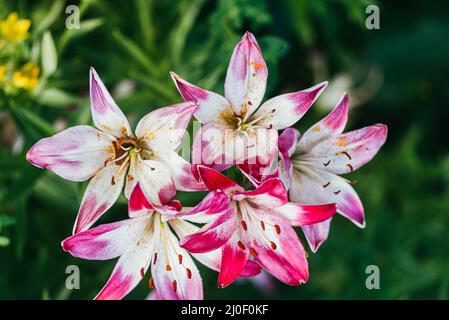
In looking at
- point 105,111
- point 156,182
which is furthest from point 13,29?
point 156,182

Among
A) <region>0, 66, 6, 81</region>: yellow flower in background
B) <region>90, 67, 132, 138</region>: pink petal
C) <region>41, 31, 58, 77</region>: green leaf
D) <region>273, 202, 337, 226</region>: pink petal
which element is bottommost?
<region>273, 202, 337, 226</region>: pink petal

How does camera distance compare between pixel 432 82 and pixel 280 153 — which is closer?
pixel 280 153

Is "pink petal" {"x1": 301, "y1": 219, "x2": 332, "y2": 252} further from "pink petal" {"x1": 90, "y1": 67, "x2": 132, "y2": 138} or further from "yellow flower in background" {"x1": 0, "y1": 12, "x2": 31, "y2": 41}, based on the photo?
"yellow flower in background" {"x1": 0, "y1": 12, "x2": 31, "y2": 41}

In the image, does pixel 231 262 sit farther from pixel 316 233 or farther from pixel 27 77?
pixel 27 77

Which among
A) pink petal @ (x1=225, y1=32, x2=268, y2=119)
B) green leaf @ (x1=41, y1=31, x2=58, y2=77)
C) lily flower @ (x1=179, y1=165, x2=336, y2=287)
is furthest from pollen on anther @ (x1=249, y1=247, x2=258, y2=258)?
green leaf @ (x1=41, y1=31, x2=58, y2=77)

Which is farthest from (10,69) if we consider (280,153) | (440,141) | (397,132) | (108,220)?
(440,141)

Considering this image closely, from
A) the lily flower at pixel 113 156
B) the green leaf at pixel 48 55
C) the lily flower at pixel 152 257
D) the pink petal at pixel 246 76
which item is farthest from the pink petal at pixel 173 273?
the green leaf at pixel 48 55
